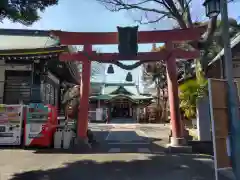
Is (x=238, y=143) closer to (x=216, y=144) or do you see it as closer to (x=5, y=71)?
(x=216, y=144)

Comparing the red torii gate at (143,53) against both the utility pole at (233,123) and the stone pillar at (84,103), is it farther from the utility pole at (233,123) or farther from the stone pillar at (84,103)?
the utility pole at (233,123)

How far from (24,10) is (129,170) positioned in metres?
5.11

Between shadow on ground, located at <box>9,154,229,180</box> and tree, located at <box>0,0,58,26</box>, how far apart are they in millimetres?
3985

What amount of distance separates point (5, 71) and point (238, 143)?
1195cm

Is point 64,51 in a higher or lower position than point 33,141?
higher

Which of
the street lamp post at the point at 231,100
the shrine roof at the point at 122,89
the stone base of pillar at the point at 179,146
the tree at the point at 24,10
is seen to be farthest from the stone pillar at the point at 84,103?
the shrine roof at the point at 122,89

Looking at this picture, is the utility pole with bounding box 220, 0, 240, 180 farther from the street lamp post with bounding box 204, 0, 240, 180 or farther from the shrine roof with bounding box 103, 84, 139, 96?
the shrine roof with bounding box 103, 84, 139, 96

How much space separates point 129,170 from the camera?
7.48 metres

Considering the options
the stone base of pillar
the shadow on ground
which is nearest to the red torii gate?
the stone base of pillar

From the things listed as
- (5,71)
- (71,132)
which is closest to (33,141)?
(71,132)

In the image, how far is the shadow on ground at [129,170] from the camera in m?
6.71

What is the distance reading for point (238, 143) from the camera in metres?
5.60

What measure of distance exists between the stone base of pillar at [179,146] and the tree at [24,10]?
690cm

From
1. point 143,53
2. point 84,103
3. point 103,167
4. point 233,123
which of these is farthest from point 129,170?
point 143,53
